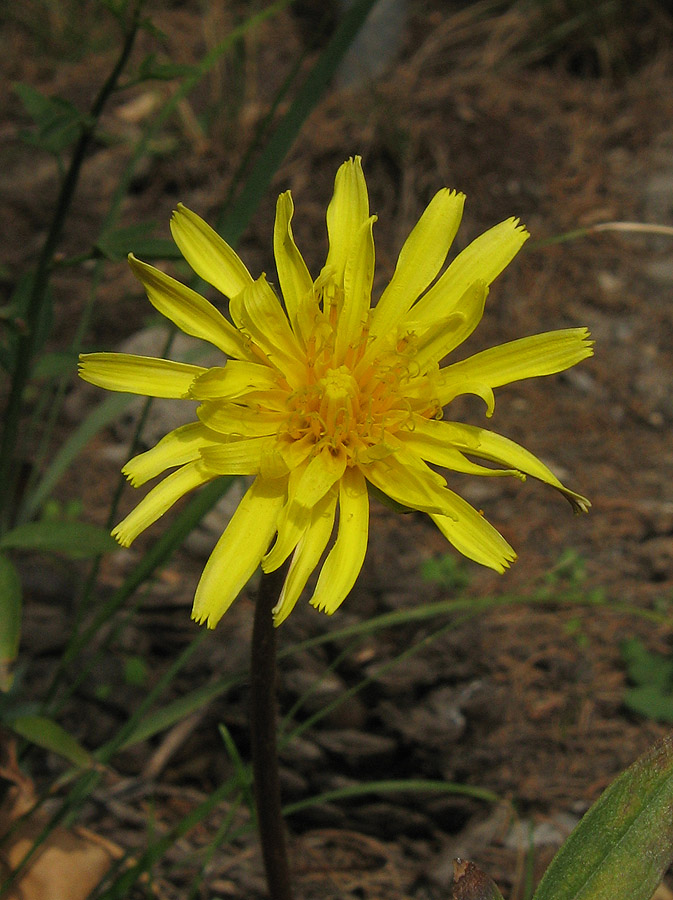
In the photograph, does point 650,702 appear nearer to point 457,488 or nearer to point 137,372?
point 457,488

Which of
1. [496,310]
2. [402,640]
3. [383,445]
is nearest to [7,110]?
[496,310]

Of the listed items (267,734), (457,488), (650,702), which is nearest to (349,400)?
(267,734)

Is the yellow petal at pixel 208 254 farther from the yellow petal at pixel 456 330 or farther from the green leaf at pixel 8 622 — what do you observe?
the green leaf at pixel 8 622

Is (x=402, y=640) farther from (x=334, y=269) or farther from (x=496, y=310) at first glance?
(x=496, y=310)

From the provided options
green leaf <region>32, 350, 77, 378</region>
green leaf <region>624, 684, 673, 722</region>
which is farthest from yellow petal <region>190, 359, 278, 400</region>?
green leaf <region>624, 684, 673, 722</region>

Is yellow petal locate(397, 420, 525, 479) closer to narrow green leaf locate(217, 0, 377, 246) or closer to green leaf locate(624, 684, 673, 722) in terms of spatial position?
narrow green leaf locate(217, 0, 377, 246)

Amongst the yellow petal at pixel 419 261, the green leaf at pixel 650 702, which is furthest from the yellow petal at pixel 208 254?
the green leaf at pixel 650 702
